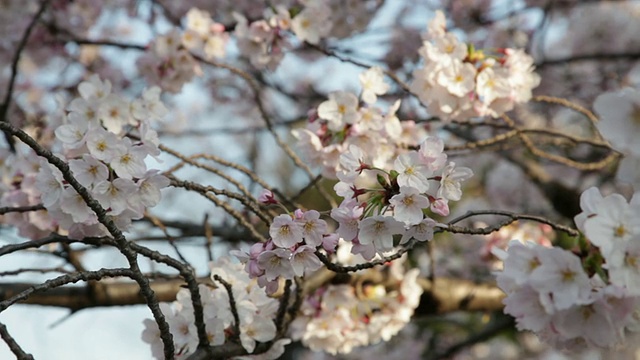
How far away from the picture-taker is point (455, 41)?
2008 millimetres

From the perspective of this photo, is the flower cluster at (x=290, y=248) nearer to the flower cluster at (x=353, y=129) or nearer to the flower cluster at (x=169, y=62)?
the flower cluster at (x=353, y=129)

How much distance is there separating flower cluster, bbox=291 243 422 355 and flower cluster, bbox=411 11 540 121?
0.55 metres

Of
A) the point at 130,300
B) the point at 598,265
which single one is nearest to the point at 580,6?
the point at 130,300

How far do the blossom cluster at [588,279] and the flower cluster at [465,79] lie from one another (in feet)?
2.77

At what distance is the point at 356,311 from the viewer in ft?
7.48

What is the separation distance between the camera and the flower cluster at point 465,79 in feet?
6.47

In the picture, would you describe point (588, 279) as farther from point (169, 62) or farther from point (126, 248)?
point (169, 62)

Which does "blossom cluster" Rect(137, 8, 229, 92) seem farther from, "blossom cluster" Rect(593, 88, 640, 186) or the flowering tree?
"blossom cluster" Rect(593, 88, 640, 186)

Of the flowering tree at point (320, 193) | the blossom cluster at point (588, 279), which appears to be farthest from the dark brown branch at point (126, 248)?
the blossom cluster at point (588, 279)

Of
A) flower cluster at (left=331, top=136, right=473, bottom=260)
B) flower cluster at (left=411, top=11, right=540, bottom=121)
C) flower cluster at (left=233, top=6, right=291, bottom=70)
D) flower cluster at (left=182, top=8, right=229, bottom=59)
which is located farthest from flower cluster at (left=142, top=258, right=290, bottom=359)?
flower cluster at (left=182, top=8, right=229, bottom=59)

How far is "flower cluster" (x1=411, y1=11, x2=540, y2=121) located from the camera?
197 centimetres

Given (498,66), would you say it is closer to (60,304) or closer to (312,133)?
(312,133)

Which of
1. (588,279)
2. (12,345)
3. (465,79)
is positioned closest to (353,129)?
(465,79)

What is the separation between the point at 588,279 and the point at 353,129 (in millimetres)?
905
